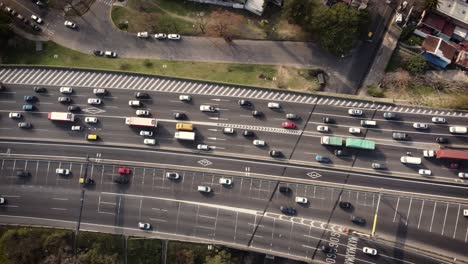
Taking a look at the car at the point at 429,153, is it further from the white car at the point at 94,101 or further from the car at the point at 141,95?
the white car at the point at 94,101

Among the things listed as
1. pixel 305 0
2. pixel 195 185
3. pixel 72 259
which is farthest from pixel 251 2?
pixel 72 259

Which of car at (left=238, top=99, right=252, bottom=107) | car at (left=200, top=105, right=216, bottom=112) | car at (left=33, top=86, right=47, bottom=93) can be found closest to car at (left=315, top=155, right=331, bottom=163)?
car at (left=238, top=99, right=252, bottom=107)

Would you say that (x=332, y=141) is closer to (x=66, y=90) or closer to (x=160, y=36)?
(x=160, y=36)

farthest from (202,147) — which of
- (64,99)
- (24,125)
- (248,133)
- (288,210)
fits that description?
(24,125)

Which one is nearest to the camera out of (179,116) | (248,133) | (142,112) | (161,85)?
(248,133)

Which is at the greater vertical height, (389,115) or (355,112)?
(389,115)

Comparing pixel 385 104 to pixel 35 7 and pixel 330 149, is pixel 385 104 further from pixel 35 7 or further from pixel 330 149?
pixel 35 7
